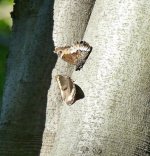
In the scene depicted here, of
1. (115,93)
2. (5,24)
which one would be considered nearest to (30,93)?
(115,93)

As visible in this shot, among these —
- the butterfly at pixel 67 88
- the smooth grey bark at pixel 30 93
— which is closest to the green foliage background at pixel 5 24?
the smooth grey bark at pixel 30 93

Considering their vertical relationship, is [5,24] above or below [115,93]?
above

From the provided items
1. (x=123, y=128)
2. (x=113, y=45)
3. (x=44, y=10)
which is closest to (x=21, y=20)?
(x=44, y=10)

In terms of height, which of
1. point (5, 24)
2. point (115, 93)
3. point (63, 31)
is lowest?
point (115, 93)

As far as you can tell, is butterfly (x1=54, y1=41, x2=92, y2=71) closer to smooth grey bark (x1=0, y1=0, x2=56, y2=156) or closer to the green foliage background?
smooth grey bark (x1=0, y1=0, x2=56, y2=156)

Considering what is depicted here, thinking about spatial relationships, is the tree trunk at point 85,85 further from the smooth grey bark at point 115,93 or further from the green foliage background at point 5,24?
the green foliage background at point 5,24

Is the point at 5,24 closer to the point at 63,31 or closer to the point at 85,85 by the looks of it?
the point at 63,31

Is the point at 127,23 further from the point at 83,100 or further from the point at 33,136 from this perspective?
the point at 33,136
